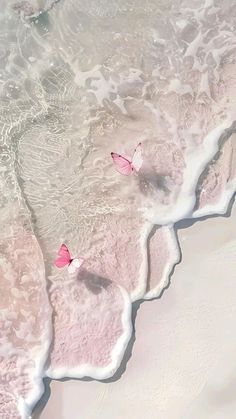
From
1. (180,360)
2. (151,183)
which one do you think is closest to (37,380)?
(180,360)

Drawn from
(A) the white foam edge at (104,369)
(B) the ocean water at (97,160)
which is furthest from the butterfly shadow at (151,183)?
(A) the white foam edge at (104,369)

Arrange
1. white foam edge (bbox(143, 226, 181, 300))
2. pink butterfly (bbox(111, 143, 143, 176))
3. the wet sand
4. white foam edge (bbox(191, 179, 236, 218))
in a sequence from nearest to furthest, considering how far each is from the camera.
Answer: the wet sand → white foam edge (bbox(143, 226, 181, 300)) → white foam edge (bbox(191, 179, 236, 218)) → pink butterfly (bbox(111, 143, 143, 176))

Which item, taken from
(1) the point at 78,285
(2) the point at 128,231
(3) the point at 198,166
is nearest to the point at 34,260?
(1) the point at 78,285

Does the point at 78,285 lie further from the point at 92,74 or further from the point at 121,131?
the point at 92,74

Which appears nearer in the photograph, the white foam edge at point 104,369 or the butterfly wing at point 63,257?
the white foam edge at point 104,369

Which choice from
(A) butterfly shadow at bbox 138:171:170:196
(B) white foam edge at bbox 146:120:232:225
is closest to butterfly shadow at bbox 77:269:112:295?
(B) white foam edge at bbox 146:120:232:225

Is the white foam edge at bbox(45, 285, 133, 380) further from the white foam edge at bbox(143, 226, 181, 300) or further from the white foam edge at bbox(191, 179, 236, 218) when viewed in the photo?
the white foam edge at bbox(191, 179, 236, 218)

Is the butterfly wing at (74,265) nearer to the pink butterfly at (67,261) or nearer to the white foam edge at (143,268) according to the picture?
the pink butterfly at (67,261)

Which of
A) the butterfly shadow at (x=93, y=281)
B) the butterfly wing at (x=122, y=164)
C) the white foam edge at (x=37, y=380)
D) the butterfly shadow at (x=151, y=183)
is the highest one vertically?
the butterfly wing at (x=122, y=164)
